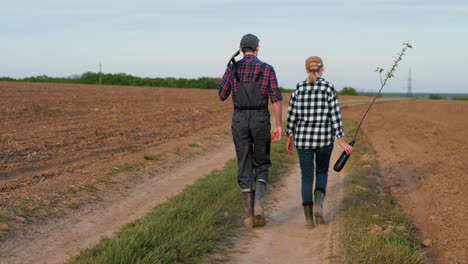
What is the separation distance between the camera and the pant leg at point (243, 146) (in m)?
6.17

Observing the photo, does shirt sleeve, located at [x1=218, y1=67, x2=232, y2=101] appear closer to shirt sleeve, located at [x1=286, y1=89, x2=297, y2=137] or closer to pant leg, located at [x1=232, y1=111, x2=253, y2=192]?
pant leg, located at [x1=232, y1=111, x2=253, y2=192]

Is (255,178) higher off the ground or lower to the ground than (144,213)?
higher

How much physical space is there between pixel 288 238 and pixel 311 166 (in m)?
0.90

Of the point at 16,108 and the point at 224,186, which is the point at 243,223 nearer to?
the point at 224,186

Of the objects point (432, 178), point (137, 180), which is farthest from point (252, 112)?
→ point (432, 178)

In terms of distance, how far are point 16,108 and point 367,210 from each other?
57.7 feet

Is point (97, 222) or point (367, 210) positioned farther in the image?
point (367, 210)

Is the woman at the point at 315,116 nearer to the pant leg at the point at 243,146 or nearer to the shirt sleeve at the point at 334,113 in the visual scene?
the shirt sleeve at the point at 334,113

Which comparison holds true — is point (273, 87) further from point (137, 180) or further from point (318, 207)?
point (137, 180)

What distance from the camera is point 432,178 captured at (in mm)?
10195

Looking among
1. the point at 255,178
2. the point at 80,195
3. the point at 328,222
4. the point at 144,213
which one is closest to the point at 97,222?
the point at 144,213

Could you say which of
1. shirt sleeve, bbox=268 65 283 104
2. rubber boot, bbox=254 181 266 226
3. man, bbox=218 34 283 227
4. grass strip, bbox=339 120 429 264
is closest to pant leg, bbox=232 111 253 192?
man, bbox=218 34 283 227

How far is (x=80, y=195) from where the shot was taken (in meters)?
7.88

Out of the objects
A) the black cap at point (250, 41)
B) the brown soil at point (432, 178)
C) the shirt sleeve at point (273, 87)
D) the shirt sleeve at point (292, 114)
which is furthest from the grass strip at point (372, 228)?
the black cap at point (250, 41)
